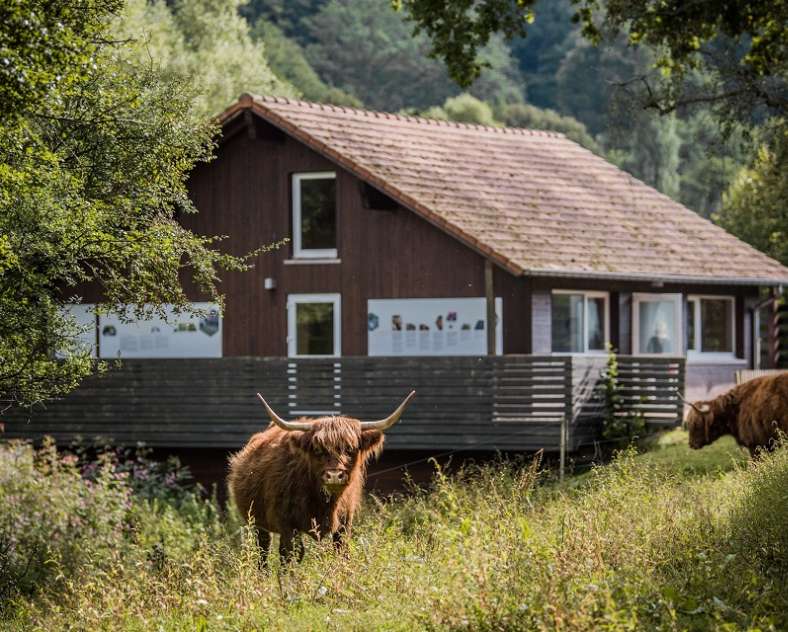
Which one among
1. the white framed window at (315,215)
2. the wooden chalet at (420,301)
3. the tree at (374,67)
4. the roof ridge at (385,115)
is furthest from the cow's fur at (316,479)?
the tree at (374,67)

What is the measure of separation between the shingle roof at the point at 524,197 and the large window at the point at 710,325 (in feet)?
3.16

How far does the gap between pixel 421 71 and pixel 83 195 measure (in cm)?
6168

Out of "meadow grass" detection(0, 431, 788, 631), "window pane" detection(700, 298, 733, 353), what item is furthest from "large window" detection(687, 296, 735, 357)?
"meadow grass" detection(0, 431, 788, 631)

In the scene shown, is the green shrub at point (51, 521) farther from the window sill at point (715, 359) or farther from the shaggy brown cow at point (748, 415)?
the window sill at point (715, 359)

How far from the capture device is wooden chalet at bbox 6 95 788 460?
80.8 feet

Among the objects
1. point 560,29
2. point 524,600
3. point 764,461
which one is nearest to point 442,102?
point 560,29

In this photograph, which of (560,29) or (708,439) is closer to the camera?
(708,439)

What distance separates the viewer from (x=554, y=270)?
2634 centimetres

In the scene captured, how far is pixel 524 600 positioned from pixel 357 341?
61.1ft

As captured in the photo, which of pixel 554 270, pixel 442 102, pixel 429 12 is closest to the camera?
pixel 429 12

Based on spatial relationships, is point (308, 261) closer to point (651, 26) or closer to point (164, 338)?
point (164, 338)

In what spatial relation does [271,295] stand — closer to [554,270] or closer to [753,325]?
[554,270]

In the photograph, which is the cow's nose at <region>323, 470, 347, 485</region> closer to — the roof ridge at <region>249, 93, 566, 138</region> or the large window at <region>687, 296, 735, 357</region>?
the roof ridge at <region>249, 93, 566, 138</region>

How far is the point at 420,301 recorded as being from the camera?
91.8 ft
